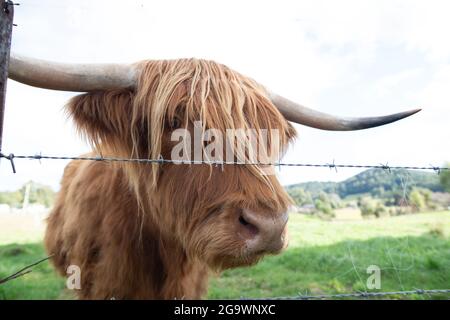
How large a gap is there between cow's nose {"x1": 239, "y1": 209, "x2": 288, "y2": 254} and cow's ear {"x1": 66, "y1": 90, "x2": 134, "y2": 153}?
3.49ft

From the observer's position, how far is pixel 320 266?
22.4 feet

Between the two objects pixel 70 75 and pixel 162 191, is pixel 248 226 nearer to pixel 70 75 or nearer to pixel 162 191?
pixel 162 191

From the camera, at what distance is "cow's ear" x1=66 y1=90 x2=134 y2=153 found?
7.73ft

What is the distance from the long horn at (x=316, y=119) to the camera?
2717 mm

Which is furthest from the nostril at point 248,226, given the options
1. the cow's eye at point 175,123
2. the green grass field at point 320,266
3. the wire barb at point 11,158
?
the green grass field at point 320,266

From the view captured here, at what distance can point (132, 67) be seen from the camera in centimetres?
241

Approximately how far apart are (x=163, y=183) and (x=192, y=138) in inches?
14.0

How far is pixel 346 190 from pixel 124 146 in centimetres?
2048

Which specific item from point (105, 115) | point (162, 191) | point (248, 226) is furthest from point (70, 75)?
point (248, 226)

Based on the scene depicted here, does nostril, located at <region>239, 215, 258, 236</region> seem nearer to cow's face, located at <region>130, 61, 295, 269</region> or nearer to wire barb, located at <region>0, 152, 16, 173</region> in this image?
cow's face, located at <region>130, 61, 295, 269</region>
